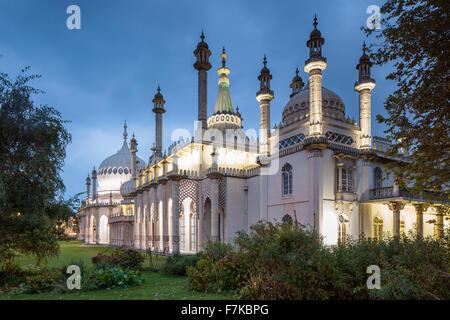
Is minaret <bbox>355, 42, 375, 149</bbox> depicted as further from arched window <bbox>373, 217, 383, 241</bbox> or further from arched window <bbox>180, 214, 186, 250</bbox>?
arched window <bbox>180, 214, 186, 250</bbox>

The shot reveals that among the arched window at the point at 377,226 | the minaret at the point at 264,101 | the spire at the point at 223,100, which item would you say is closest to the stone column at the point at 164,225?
the minaret at the point at 264,101

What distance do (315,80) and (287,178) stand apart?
728cm

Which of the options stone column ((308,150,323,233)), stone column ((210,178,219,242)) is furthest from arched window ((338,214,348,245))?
stone column ((210,178,219,242))

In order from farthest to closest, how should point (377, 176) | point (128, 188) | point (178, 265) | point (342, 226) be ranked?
1. point (128, 188)
2. point (377, 176)
3. point (342, 226)
4. point (178, 265)

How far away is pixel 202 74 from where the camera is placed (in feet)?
102

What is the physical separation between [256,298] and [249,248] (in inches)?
76.0

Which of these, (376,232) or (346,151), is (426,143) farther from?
(376,232)

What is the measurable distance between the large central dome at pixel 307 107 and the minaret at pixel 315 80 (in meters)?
2.34

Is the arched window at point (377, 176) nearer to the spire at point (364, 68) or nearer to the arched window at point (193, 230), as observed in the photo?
the spire at point (364, 68)

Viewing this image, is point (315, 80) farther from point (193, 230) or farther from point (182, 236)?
point (182, 236)

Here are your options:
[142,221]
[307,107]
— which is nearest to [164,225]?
[142,221]

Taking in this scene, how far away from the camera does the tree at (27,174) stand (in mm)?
11953
